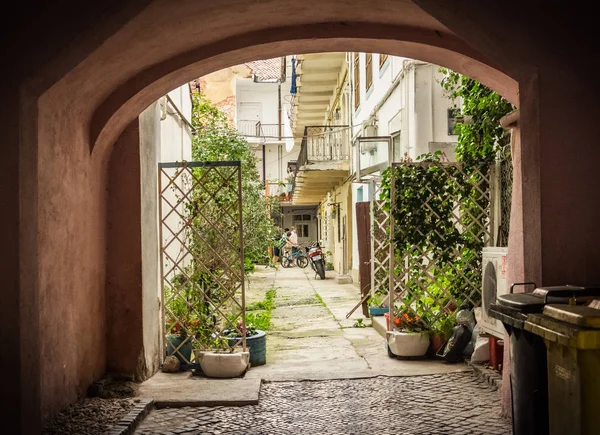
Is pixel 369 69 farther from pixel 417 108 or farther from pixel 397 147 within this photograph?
pixel 417 108

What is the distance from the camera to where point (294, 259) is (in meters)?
33.9

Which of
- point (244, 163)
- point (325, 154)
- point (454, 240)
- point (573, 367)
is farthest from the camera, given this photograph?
point (325, 154)

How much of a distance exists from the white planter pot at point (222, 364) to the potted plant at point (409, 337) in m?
2.07

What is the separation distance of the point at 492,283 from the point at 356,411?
230cm

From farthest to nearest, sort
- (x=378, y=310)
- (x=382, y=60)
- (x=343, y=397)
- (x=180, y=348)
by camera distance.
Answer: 1. (x=382, y=60)
2. (x=378, y=310)
3. (x=180, y=348)
4. (x=343, y=397)

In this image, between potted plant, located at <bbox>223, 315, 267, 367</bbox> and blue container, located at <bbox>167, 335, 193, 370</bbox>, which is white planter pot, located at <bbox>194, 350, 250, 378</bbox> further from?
blue container, located at <bbox>167, 335, 193, 370</bbox>

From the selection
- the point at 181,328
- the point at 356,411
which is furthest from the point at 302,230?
the point at 356,411

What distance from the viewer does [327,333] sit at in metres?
11.4

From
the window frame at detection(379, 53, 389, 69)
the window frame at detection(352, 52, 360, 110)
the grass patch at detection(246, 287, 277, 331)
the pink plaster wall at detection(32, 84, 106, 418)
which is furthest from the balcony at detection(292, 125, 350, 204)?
the pink plaster wall at detection(32, 84, 106, 418)

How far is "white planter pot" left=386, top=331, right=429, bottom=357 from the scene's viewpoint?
8766 millimetres

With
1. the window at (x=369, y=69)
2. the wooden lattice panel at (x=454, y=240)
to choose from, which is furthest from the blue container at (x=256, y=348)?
the window at (x=369, y=69)

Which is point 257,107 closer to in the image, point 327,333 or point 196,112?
point 196,112

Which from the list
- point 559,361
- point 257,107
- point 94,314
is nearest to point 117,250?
point 94,314

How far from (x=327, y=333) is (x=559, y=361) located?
Result: 7732mm
